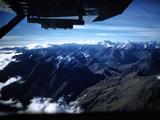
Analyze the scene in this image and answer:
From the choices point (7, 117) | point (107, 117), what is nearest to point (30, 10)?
point (7, 117)

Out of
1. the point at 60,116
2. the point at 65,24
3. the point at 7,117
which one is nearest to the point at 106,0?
the point at 65,24

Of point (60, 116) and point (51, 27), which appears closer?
point (60, 116)

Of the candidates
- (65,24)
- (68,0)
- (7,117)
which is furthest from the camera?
(65,24)

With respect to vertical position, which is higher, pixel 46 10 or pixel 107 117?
pixel 46 10

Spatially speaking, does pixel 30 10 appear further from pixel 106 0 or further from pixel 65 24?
pixel 106 0

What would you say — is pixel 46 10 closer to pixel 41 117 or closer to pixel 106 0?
pixel 106 0

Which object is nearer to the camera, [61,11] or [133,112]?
[133,112]

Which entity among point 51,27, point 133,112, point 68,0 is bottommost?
point 133,112

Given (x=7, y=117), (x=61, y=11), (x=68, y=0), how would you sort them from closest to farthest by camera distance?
(x=7, y=117) < (x=68, y=0) < (x=61, y=11)

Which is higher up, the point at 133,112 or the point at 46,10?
the point at 46,10
